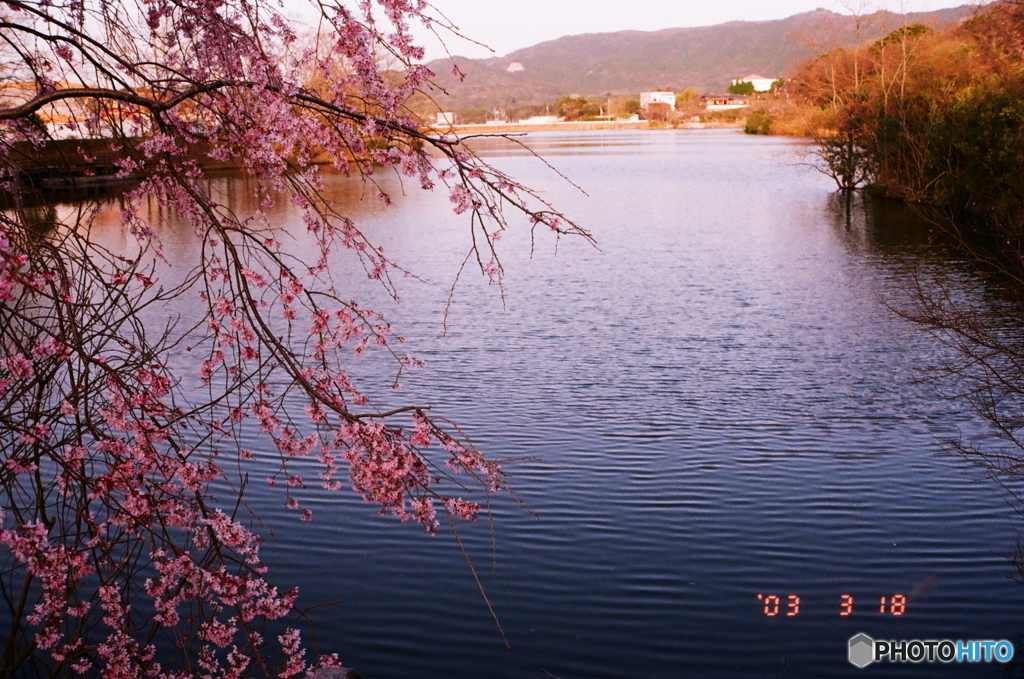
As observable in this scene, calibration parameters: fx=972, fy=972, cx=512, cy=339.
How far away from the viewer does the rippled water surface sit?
493 cm

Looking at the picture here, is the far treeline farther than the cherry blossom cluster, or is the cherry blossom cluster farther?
the far treeline

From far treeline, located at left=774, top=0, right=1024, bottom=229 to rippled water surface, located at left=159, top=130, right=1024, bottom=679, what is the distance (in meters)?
3.94

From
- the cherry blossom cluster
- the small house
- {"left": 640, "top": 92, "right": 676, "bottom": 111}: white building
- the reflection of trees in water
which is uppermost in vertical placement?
{"left": 640, "top": 92, "right": 676, "bottom": 111}: white building

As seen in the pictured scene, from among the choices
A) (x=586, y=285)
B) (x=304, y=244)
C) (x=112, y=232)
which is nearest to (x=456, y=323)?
(x=586, y=285)

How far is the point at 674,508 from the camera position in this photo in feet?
21.1

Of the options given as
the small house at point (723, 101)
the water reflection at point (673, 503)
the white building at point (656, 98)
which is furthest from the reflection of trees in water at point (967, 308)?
the white building at point (656, 98)

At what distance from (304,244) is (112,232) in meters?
5.60

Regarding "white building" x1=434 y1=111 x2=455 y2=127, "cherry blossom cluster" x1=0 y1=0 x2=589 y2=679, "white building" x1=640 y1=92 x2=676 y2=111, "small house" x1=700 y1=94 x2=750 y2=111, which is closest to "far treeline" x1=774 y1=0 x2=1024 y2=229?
"white building" x1=434 y1=111 x2=455 y2=127

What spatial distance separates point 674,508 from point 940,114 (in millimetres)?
19317

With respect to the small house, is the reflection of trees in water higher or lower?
lower

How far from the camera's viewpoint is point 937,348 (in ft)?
34.1

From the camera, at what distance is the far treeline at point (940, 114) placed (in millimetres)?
17297

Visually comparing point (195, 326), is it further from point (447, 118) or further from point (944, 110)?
point (944, 110)

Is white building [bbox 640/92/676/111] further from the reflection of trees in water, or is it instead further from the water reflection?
the water reflection
